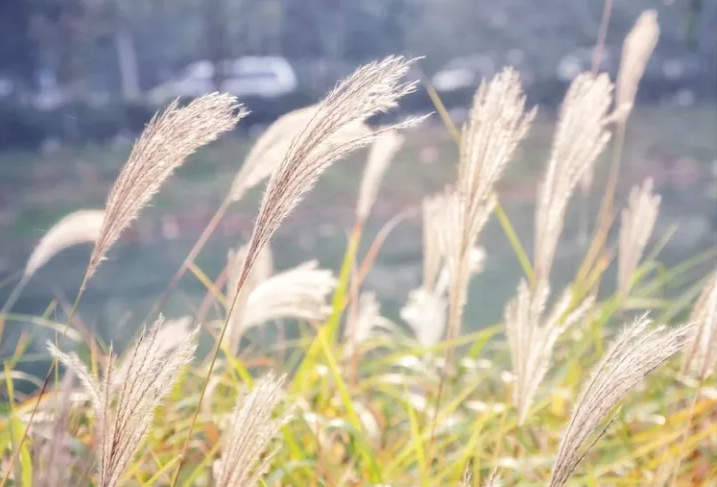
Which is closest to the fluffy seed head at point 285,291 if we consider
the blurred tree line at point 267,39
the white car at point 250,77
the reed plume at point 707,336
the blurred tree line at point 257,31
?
the reed plume at point 707,336

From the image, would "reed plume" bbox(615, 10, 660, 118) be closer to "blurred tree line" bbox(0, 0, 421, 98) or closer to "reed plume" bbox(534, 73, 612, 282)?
"reed plume" bbox(534, 73, 612, 282)

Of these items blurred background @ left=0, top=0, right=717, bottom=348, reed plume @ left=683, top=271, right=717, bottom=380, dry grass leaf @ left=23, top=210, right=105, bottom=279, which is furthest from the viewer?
blurred background @ left=0, top=0, right=717, bottom=348

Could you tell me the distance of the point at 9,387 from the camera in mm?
1357

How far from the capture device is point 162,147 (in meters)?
0.77

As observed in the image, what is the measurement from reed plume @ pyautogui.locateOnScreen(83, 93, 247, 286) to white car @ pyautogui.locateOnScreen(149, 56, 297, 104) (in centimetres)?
1420

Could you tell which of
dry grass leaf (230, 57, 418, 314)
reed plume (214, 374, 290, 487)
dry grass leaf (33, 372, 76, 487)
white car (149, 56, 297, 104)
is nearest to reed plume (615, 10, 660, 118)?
dry grass leaf (230, 57, 418, 314)

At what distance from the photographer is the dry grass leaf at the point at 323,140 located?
2.28ft

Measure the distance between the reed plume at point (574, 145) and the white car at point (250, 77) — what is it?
13930 millimetres

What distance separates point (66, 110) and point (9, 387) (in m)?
13.3

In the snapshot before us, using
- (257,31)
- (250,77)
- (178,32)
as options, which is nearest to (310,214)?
(250,77)

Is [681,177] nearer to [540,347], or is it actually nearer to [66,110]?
[540,347]

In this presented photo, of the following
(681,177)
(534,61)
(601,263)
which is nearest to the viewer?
(601,263)


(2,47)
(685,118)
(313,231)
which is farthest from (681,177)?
(2,47)

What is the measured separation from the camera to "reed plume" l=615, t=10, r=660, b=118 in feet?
5.53
